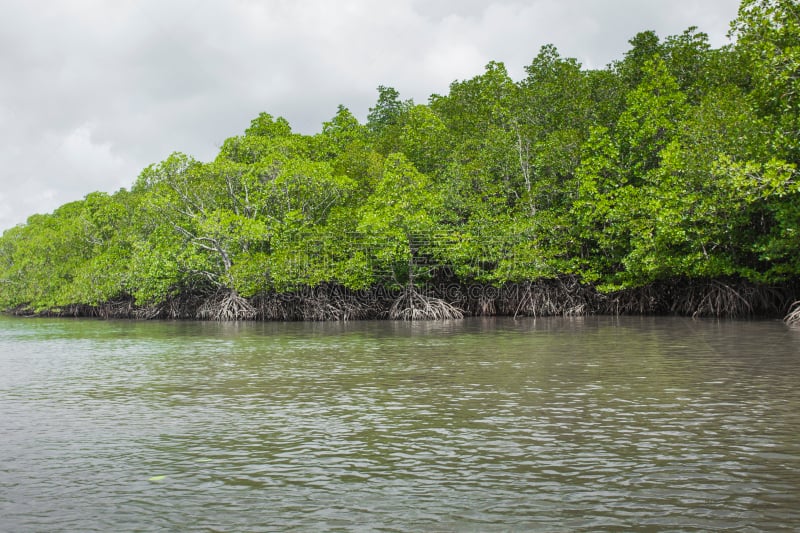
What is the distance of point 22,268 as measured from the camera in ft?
181

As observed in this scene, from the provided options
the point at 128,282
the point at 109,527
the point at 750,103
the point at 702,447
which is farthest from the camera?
the point at 128,282

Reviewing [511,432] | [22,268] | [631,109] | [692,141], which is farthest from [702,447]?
[22,268]

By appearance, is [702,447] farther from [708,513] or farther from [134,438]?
Result: [134,438]

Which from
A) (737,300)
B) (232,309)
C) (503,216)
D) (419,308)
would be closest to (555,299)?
(503,216)

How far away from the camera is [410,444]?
736 centimetres

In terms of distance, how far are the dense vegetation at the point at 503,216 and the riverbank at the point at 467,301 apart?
10 centimetres

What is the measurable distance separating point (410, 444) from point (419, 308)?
25899mm

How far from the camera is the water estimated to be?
518 cm

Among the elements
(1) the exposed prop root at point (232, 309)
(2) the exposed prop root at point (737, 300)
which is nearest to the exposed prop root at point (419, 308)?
(1) the exposed prop root at point (232, 309)

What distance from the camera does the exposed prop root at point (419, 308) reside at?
1293 inches

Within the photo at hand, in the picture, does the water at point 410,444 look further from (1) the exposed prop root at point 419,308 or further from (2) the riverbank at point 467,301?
(1) the exposed prop root at point 419,308

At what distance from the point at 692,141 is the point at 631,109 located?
4508 millimetres

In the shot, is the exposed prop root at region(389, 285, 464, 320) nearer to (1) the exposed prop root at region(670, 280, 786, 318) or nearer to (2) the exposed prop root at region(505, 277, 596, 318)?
(2) the exposed prop root at region(505, 277, 596, 318)

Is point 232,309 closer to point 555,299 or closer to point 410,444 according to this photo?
point 555,299
